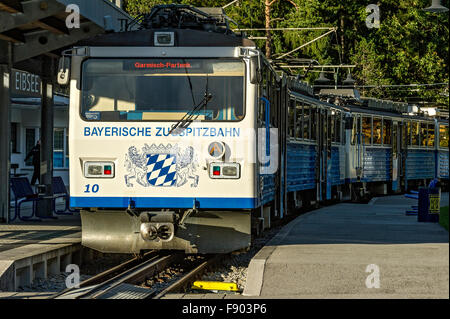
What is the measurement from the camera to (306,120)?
20.2 metres

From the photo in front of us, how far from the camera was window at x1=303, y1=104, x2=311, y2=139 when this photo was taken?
1992cm

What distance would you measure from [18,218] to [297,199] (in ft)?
18.7

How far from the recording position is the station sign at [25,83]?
58.7 feet

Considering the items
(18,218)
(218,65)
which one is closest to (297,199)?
(18,218)

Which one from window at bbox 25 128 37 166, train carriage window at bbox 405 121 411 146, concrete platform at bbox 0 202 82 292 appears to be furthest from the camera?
window at bbox 25 128 37 166

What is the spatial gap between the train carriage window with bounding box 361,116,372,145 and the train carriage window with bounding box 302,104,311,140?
27.0 ft

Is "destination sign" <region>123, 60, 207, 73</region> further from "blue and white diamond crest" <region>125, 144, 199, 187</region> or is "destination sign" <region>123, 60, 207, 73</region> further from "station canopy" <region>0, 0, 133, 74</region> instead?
"station canopy" <region>0, 0, 133, 74</region>

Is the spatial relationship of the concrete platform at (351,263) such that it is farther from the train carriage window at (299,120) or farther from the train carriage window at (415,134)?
the train carriage window at (415,134)

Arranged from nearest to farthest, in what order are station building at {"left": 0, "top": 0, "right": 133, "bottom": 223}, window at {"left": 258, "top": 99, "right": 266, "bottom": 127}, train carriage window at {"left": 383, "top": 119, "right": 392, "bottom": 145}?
window at {"left": 258, "top": 99, "right": 266, "bottom": 127} → station building at {"left": 0, "top": 0, "right": 133, "bottom": 223} → train carriage window at {"left": 383, "top": 119, "right": 392, "bottom": 145}

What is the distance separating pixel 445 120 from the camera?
36688mm

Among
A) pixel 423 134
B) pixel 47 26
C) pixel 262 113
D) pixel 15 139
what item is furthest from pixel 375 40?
pixel 262 113

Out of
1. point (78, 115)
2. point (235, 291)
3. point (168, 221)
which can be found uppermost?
point (78, 115)

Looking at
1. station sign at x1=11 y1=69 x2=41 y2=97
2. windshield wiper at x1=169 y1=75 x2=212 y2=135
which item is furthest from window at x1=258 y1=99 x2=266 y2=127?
station sign at x1=11 y1=69 x2=41 y2=97
